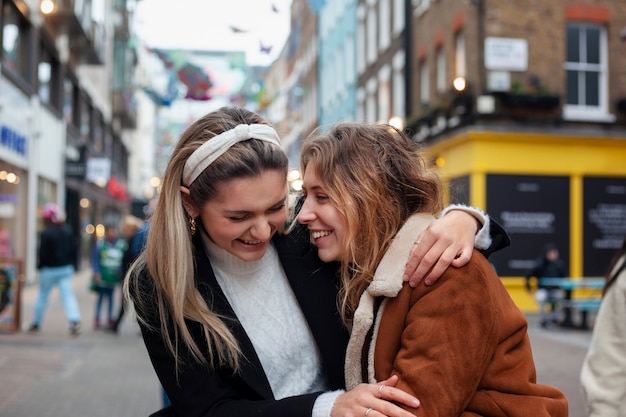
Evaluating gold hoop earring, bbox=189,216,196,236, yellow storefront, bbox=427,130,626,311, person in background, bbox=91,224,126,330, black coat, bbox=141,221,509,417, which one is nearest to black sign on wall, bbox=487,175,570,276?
yellow storefront, bbox=427,130,626,311

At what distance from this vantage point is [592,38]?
17953 mm

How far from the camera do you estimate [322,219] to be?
7.61ft

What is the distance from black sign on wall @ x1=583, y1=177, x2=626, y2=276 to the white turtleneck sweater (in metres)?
16.5

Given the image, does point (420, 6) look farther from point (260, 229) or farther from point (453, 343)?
point (453, 343)

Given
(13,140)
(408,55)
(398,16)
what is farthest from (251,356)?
(398,16)

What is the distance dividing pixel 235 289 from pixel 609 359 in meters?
1.46

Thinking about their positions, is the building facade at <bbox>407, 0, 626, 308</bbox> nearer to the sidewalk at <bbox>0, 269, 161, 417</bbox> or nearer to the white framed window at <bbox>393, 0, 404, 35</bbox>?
the white framed window at <bbox>393, 0, 404, 35</bbox>

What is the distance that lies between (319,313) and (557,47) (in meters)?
16.5

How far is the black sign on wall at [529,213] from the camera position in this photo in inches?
688

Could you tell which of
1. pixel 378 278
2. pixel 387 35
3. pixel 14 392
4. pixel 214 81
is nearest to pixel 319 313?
pixel 378 278

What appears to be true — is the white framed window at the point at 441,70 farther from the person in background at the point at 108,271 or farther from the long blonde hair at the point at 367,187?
the long blonde hair at the point at 367,187

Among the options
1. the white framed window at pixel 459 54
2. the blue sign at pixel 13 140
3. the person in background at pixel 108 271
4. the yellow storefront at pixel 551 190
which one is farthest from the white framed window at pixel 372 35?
the person in background at pixel 108 271

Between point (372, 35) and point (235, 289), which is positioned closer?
point (235, 289)

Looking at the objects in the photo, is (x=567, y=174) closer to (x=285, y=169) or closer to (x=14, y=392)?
(x=14, y=392)
